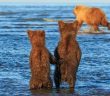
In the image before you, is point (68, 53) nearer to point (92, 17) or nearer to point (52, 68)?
point (52, 68)

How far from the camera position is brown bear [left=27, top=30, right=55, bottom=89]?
1858 cm

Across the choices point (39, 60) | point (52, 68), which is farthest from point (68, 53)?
point (52, 68)

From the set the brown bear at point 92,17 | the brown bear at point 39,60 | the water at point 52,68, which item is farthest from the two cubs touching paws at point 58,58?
the brown bear at point 92,17

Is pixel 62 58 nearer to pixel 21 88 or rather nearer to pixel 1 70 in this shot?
pixel 21 88

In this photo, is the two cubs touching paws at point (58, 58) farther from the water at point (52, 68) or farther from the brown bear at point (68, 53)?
the water at point (52, 68)

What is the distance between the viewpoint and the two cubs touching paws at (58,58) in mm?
18641

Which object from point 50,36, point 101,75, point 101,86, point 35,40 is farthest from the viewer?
point 50,36

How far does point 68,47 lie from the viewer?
1898 cm

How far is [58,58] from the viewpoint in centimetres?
1900

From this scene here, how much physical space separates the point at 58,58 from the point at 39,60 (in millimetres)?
599

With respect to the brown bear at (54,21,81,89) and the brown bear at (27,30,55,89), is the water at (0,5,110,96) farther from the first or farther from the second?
the brown bear at (54,21,81,89)

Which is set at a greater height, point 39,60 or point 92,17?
point 39,60

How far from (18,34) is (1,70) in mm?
16746

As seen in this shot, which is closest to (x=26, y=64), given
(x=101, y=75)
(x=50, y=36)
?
(x=101, y=75)
